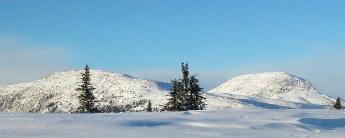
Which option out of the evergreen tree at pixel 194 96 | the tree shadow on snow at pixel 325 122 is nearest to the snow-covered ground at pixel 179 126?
the tree shadow on snow at pixel 325 122

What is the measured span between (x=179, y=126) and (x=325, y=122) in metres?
6.80

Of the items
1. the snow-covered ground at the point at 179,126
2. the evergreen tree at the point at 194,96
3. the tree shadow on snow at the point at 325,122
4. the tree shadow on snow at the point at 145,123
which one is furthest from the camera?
the evergreen tree at the point at 194,96

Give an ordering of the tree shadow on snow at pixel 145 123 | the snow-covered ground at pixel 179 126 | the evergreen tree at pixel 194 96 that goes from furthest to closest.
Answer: the evergreen tree at pixel 194 96 < the tree shadow on snow at pixel 145 123 < the snow-covered ground at pixel 179 126

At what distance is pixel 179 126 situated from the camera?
19.9 metres

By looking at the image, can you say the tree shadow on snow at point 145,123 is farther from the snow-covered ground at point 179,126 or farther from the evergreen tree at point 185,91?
the evergreen tree at point 185,91

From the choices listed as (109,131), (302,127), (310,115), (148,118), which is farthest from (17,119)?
(310,115)

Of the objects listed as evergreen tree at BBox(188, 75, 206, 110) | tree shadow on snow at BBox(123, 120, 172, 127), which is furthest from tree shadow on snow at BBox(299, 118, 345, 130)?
evergreen tree at BBox(188, 75, 206, 110)

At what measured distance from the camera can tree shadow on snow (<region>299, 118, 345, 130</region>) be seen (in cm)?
2295

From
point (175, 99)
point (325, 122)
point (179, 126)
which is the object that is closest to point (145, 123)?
point (179, 126)

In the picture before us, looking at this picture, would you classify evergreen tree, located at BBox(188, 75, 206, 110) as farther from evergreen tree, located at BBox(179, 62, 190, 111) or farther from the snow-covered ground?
the snow-covered ground

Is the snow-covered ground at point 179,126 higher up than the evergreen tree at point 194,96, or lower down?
lower down

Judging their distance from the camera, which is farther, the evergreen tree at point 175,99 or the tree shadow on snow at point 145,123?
the evergreen tree at point 175,99

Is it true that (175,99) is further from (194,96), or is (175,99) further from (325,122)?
(325,122)

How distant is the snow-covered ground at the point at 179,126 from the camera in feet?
56.2
